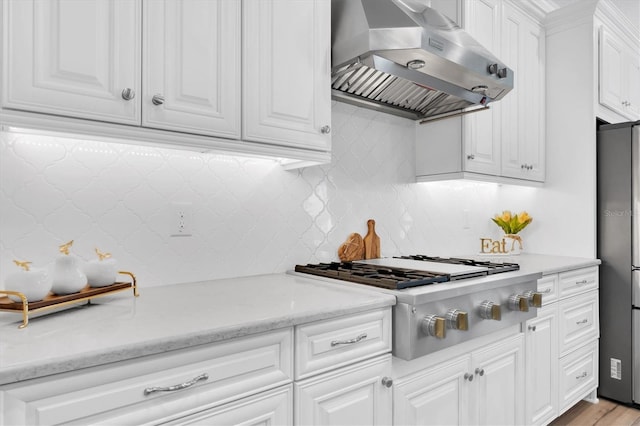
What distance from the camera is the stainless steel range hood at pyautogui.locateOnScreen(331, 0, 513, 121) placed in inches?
65.7

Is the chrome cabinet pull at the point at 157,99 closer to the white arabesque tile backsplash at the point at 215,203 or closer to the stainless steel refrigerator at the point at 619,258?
the white arabesque tile backsplash at the point at 215,203

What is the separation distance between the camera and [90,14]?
3.87ft

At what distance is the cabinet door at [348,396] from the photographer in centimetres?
123

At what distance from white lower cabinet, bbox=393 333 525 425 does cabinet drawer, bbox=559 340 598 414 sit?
588 millimetres

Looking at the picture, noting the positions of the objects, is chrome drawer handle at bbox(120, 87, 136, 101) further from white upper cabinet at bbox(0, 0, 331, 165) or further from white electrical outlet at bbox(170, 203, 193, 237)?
white electrical outlet at bbox(170, 203, 193, 237)

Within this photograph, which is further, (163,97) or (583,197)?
(583,197)

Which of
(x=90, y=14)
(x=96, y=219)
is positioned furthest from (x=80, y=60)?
(x=96, y=219)

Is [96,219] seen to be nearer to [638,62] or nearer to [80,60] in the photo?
[80,60]

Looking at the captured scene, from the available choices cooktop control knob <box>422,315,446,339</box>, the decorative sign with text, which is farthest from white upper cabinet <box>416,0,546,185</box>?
cooktop control knob <box>422,315,446,339</box>

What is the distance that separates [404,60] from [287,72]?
0.51 metres

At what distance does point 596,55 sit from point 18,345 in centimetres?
348

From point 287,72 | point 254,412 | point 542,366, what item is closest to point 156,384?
point 254,412

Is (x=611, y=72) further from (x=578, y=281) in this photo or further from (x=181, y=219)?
(x=181, y=219)

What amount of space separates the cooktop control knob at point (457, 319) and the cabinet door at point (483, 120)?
1.09 meters
